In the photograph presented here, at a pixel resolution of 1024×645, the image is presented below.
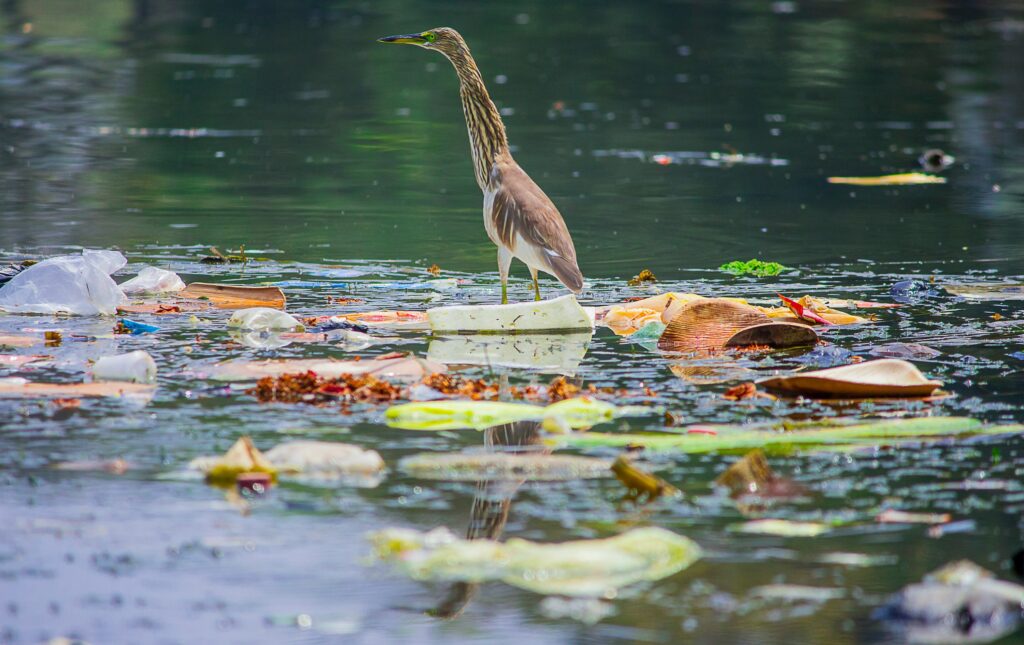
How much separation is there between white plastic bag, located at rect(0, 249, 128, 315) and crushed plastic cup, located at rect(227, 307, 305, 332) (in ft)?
2.47

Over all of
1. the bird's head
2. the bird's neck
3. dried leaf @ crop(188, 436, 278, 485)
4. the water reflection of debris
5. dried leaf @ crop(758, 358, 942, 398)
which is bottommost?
the water reflection of debris

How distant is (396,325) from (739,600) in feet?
12.1

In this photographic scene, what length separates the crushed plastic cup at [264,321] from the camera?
6.82 meters

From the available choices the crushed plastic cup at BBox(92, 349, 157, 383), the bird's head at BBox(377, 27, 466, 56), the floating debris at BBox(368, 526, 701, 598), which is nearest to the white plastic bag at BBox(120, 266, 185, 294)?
the bird's head at BBox(377, 27, 466, 56)

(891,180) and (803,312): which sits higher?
(803,312)

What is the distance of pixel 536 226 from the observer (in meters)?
7.39

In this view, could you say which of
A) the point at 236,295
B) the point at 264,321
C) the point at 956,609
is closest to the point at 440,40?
the point at 236,295

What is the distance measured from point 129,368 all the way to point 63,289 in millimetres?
1778

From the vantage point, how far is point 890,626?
3498mm

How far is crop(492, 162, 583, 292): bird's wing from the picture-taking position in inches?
285

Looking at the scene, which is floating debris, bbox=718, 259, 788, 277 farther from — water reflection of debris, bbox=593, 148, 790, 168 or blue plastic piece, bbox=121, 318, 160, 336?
water reflection of debris, bbox=593, 148, 790, 168

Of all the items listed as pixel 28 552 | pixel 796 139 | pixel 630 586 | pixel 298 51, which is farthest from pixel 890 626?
pixel 298 51

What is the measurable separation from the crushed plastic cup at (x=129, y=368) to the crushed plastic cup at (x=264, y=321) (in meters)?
1.15

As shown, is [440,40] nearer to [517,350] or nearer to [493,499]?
[517,350]
